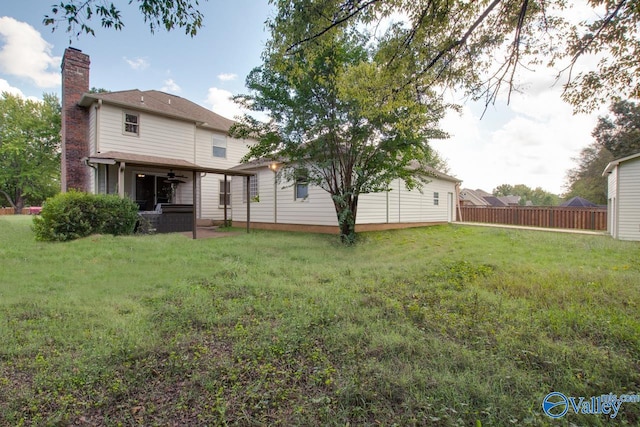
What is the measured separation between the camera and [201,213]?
15.2 metres

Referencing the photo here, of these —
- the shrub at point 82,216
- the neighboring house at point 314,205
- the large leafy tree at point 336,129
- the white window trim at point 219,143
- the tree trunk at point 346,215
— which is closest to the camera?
the large leafy tree at point 336,129

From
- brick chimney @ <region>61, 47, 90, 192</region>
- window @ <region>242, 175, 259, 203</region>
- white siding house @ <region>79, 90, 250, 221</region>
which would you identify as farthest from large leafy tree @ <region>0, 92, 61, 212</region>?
window @ <region>242, 175, 259, 203</region>

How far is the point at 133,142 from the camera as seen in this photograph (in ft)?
41.3

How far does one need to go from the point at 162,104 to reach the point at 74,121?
3.43 meters

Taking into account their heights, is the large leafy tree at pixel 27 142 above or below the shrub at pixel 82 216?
above

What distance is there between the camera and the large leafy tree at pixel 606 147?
2249cm

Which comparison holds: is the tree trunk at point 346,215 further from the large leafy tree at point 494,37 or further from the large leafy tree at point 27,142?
the large leafy tree at point 27,142

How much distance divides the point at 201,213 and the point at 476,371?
14.7 metres

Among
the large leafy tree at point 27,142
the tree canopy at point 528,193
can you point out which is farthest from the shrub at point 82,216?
the tree canopy at point 528,193

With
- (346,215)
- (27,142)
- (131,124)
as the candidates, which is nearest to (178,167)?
(131,124)

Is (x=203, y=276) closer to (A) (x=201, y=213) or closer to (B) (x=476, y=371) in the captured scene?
(B) (x=476, y=371)

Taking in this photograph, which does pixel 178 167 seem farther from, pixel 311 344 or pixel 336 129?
pixel 311 344

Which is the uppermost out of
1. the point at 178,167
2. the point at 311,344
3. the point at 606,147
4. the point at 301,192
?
the point at 606,147

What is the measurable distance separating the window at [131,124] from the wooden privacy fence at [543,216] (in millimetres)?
19547
